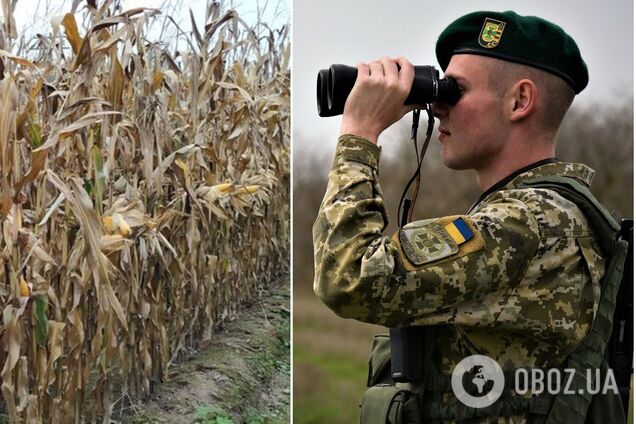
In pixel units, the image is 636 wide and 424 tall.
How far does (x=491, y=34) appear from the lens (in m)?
1.19

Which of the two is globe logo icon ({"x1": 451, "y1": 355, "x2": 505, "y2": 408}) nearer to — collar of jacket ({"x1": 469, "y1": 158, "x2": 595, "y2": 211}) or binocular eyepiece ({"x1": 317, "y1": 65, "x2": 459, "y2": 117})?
collar of jacket ({"x1": 469, "y1": 158, "x2": 595, "y2": 211})

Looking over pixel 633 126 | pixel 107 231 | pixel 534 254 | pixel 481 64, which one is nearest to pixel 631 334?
pixel 534 254

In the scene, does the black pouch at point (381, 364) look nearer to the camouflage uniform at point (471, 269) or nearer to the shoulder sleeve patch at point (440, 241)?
the camouflage uniform at point (471, 269)

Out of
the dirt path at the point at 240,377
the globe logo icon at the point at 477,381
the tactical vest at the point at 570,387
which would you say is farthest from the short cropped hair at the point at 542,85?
the dirt path at the point at 240,377

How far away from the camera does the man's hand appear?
1084mm

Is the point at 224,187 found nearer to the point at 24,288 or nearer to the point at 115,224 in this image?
the point at 115,224

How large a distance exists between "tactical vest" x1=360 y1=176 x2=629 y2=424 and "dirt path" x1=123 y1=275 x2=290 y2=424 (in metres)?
1.14

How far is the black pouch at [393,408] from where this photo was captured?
1134 mm

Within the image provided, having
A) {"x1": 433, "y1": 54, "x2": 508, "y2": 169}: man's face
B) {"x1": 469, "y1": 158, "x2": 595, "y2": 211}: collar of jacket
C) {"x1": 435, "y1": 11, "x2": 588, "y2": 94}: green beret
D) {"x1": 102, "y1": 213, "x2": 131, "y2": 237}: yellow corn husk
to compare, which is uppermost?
{"x1": 435, "y1": 11, "x2": 588, "y2": 94}: green beret

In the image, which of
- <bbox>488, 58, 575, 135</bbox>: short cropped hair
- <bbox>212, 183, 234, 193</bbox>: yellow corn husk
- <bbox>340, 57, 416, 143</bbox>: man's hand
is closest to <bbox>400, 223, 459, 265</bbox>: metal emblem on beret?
<bbox>340, 57, 416, 143</bbox>: man's hand

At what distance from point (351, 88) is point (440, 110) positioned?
12cm

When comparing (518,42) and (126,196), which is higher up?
(518,42)

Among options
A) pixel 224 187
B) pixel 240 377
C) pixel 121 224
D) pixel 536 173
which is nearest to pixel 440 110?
pixel 536 173

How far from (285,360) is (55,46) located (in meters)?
1.00
